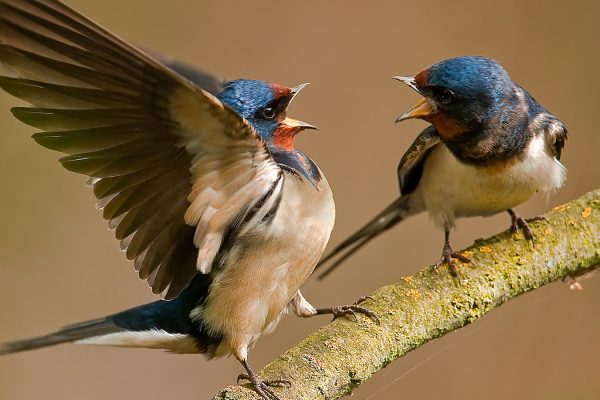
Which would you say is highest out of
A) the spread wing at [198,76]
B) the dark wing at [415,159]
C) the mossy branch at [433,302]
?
the spread wing at [198,76]

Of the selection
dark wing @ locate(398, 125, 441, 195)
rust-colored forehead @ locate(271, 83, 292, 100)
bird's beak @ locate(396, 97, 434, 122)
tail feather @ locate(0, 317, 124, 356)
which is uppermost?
rust-colored forehead @ locate(271, 83, 292, 100)

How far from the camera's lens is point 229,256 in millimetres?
2047

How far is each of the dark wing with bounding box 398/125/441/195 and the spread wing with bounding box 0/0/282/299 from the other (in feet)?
2.99

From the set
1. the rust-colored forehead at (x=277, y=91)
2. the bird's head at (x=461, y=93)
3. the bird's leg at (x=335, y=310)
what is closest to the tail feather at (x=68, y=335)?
the bird's leg at (x=335, y=310)

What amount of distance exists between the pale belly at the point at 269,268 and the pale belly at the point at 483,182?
2.16ft

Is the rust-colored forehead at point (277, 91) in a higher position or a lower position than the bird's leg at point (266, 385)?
higher

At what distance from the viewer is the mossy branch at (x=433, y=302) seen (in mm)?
1890

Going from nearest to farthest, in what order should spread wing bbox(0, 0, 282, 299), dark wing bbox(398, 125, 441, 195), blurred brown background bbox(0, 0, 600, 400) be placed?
spread wing bbox(0, 0, 282, 299)
dark wing bbox(398, 125, 441, 195)
blurred brown background bbox(0, 0, 600, 400)

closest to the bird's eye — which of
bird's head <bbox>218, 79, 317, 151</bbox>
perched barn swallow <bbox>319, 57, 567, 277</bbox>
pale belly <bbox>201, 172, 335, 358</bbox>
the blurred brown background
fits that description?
bird's head <bbox>218, 79, 317, 151</bbox>

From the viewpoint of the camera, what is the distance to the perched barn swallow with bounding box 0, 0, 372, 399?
1.64 metres

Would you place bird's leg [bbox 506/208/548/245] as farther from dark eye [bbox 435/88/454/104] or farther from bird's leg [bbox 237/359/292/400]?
bird's leg [bbox 237/359/292/400]

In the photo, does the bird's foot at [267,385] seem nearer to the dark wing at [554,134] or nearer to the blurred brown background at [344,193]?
the dark wing at [554,134]

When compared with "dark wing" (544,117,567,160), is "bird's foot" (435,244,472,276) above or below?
below

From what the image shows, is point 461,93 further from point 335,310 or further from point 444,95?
point 335,310
